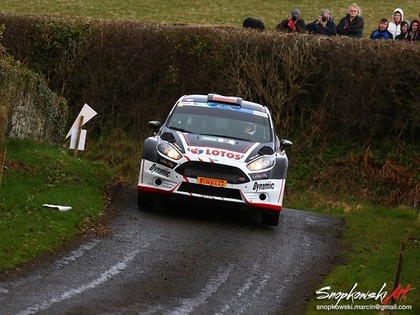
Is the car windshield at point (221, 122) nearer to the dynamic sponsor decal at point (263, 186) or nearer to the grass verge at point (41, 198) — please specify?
the dynamic sponsor decal at point (263, 186)

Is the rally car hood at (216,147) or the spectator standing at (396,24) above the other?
the spectator standing at (396,24)

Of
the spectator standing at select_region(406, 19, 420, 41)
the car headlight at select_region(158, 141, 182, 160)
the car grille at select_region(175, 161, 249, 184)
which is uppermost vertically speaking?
the spectator standing at select_region(406, 19, 420, 41)

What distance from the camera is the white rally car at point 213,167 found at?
17.3 m

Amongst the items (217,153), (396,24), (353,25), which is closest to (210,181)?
(217,153)

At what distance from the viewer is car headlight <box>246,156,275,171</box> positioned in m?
17.6

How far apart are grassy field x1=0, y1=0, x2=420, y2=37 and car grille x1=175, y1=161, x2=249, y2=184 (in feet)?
82.3

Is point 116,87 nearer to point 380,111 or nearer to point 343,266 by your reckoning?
point 380,111

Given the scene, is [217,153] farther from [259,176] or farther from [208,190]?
[259,176]

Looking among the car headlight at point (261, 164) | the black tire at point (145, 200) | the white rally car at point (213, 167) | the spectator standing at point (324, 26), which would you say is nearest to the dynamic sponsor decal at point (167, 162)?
the white rally car at point (213, 167)

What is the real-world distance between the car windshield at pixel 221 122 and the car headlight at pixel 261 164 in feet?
2.81

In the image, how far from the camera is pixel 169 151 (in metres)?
17.6

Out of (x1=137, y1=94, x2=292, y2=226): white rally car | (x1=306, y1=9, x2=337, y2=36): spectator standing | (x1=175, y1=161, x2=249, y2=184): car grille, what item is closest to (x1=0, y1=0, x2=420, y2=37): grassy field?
(x1=306, y1=9, x2=337, y2=36): spectator standing

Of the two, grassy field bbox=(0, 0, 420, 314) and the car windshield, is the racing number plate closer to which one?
the car windshield

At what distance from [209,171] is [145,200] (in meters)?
1.31
